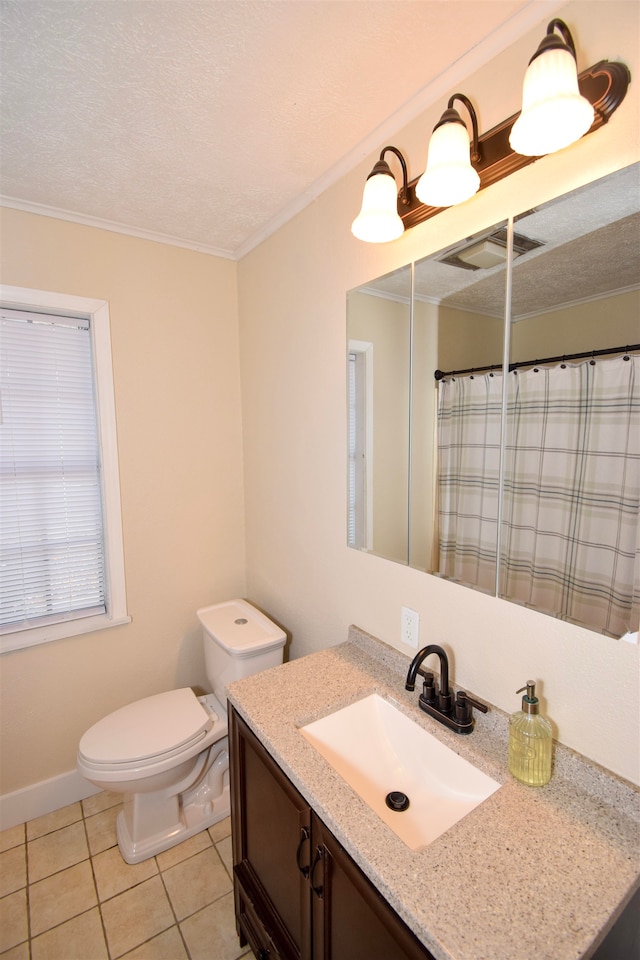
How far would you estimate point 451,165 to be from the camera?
0.96m

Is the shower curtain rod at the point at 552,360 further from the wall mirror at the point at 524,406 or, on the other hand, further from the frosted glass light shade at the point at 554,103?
the frosted glass light shade at the point at 554,103

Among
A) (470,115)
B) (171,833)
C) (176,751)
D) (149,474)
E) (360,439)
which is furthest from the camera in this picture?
(149,474)

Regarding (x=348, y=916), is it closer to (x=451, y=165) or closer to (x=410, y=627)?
(x=410, y=627)

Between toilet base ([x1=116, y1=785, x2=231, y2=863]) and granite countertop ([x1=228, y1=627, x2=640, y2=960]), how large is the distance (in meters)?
1.07

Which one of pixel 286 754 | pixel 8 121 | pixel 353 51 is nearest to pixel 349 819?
pixel 286 754

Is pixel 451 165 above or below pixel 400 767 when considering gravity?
above

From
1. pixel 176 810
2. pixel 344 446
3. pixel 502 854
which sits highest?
pixel 344 446

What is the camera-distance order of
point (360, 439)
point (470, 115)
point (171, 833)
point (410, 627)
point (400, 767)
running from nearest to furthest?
point (470, 115)
point (400, 767)
point (410, 627)
point (360, 439)
point (171, 833)

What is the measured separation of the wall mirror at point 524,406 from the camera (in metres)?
0.86

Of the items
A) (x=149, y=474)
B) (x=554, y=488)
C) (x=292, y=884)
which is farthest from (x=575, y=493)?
(x=149, y=474)

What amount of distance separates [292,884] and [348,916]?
10.5 inches

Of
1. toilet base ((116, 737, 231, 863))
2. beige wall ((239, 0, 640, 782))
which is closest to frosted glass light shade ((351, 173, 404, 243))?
beige wall ((239, 0, 640, 782))

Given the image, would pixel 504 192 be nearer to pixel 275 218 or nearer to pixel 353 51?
pixel 353 51

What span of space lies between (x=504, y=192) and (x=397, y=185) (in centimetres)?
36
